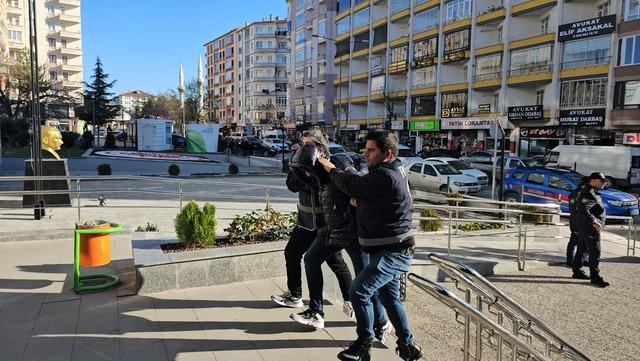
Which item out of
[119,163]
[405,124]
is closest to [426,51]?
[405,124]

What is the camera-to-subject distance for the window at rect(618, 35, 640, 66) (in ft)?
102

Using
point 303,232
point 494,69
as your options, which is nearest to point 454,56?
point 494,69

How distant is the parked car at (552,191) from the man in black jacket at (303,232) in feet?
39.0

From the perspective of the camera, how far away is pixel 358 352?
3.61m

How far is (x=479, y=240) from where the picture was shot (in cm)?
1091

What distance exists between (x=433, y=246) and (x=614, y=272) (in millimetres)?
3187

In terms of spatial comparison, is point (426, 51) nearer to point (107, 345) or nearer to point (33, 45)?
point (33, 45)

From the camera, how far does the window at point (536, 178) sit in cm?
1588

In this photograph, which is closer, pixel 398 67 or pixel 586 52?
pixel 586 52

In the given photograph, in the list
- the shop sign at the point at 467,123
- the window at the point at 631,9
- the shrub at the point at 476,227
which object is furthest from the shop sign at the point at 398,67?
the shrub at the point at 476,227

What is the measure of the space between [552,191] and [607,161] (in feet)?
38.5

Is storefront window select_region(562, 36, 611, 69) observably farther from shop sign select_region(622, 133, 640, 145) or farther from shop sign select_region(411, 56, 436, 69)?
shop sign select_region(411, 56, 436, 69)

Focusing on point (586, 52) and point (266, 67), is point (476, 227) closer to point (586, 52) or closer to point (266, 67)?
point (586, 52)

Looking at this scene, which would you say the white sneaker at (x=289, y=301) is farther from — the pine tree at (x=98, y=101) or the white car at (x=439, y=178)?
the pine tree at (x=98, y=101)
